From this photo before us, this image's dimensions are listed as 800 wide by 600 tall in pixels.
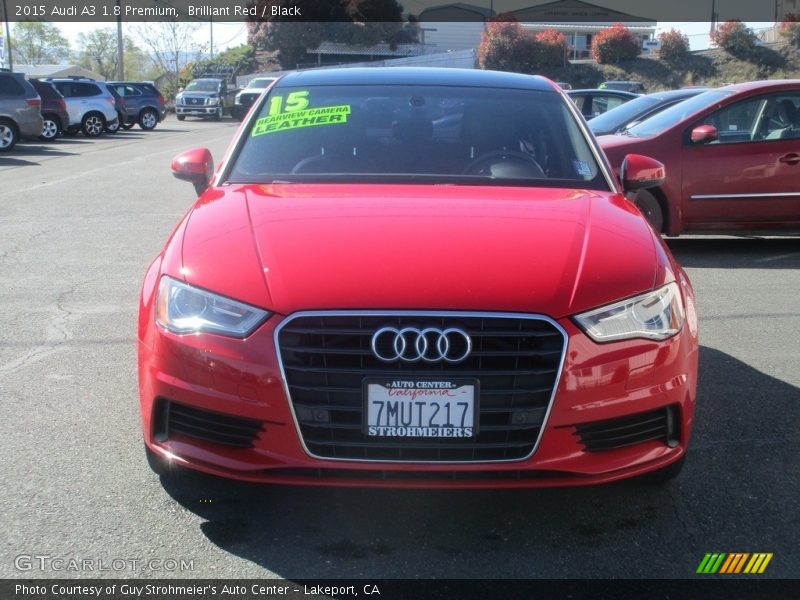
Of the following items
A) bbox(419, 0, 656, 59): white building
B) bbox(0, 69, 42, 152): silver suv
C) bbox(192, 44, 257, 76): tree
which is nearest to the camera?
bbox(0, 69, 42, 152): silver suv

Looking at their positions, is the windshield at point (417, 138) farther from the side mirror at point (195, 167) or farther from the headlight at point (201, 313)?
the headlight at point (201, 313)

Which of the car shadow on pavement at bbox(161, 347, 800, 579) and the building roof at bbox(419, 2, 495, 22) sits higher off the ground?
the building roof at bbox(419, 2, 495, 22)

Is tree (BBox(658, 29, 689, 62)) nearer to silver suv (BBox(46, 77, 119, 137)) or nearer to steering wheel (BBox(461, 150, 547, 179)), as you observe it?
silver suv (BBox(46, 77, 119, 137))

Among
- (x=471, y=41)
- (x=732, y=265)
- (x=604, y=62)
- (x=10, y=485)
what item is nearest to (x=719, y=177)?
(x=732, y=265)

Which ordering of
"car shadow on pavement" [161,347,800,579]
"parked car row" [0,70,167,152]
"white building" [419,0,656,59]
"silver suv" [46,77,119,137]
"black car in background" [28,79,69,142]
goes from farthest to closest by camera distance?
"white building" [419,0,656,59] < "silver suv" [46,77,119,137] < "black car in background" [28,79,69,142] < "parked car row" [0,70,167,152] < "car shadow on pavement" [161,347,800,579]

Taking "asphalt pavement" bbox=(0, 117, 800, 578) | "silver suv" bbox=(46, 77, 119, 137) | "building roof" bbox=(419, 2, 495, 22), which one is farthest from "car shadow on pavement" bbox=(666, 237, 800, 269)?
"building roof" bbox=(419, 2, 495, 22)

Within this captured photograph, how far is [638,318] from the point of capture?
3.06m

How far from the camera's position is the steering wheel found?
165 inches

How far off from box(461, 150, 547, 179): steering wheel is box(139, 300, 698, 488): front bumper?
4.53 feet

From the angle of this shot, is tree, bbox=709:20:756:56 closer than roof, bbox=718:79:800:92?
No

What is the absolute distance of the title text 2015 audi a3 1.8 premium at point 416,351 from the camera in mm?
2855

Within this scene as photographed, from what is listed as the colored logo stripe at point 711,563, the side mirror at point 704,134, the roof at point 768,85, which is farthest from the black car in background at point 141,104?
the colored logo stripe at point 711,563

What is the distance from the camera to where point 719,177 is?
8328mm

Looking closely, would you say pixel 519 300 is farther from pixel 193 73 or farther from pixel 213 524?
pixel 193 73
